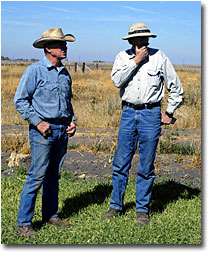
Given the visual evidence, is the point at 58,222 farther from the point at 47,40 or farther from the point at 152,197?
the point at 47,40

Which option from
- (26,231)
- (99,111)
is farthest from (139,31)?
(99,111)

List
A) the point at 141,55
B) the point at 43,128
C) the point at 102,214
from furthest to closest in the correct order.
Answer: the point at 102,214 < the point at 141,55 < the point at 43,128

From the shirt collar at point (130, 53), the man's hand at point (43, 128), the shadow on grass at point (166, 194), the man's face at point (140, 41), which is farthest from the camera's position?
the shadow on grass at point (166, 194)

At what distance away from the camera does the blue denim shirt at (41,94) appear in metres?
4.58

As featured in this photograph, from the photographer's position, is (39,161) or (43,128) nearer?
(43,128)

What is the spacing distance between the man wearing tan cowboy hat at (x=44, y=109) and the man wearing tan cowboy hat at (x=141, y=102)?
754mm

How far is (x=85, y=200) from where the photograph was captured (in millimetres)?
6109

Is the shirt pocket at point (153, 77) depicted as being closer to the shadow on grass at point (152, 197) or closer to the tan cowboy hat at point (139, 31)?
the tan cowboy hat at point (139, 31)

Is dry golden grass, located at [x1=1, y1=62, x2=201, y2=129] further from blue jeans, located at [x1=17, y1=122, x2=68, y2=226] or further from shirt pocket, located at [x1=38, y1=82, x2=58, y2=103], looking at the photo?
shirt pocket, located at [x1=38, y1=82, x2=58, y2=103]

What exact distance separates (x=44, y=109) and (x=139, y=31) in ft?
4.81

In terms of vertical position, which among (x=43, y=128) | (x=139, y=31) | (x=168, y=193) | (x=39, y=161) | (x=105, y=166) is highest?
(x=139, y=31)

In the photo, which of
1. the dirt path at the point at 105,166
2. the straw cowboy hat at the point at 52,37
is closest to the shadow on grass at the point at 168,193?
the dirt path at the point at 105,166

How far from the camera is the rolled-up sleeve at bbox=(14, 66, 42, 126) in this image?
4.57 m

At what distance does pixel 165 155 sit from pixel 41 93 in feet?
15.5
